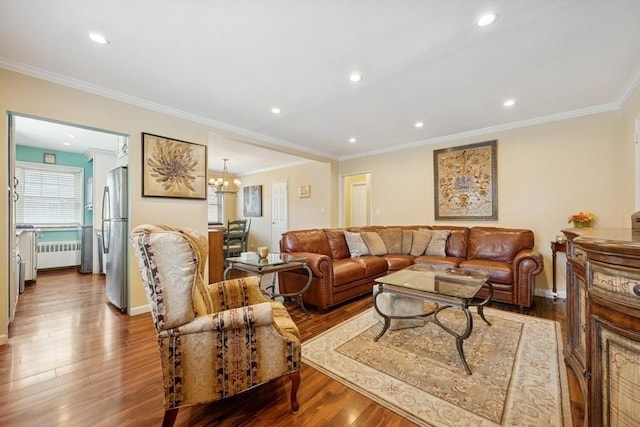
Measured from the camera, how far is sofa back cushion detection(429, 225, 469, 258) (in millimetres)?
4004

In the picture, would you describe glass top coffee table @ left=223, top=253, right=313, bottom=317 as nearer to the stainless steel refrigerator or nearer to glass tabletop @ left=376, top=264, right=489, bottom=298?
glass tabletop @ left=376, top=264, right=489, bottom=298

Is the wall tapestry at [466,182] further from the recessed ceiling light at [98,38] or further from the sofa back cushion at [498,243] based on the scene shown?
the recessed ceiling light at [98,38]

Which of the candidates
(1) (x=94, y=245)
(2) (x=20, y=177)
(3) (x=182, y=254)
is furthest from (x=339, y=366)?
(2) (x=20, y=177)

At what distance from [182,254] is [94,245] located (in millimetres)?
5441

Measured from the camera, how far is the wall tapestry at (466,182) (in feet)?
13.4

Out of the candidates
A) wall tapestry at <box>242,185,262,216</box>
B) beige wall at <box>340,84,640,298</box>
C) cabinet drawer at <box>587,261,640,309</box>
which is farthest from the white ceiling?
wall tapestry at <box>242,185,262,216</box>

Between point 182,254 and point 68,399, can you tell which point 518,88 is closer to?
point 182,254

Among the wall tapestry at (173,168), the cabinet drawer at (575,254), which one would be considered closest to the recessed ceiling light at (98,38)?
the wall tapestry at (173,168)

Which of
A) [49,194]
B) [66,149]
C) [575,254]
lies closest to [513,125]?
[575,254]

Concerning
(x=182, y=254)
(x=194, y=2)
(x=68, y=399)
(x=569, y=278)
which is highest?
(x=194, y=2)

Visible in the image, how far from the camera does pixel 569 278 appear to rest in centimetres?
190

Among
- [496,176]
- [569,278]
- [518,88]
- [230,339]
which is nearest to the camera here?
[230,339]

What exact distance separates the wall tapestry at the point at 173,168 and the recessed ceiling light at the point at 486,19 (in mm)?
3257

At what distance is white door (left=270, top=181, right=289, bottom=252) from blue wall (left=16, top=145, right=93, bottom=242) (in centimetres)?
397
